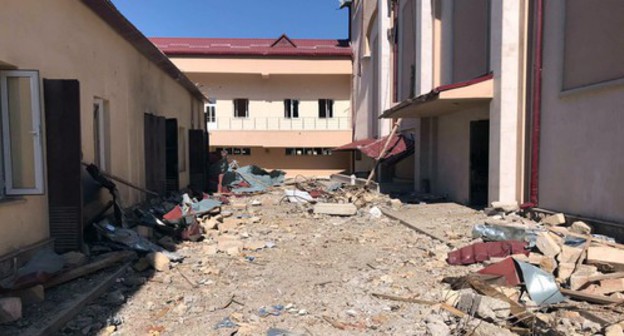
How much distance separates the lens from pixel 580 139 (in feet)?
25.0

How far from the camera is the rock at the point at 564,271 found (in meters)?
5.20

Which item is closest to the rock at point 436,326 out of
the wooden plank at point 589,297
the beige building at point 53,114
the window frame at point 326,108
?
the wooden plank at point 589,297

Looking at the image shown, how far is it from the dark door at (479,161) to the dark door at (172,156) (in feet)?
27.6

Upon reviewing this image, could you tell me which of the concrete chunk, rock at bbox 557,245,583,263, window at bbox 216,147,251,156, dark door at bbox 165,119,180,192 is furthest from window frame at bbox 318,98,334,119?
rock at bbox 557,245,583,263

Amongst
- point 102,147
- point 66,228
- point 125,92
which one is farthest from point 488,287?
point 125,92

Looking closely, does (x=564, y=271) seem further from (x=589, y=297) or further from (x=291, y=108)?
(x=291, y=108)

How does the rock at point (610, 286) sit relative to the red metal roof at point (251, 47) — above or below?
below

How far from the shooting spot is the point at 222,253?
733 cm

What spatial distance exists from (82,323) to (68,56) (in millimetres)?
4003

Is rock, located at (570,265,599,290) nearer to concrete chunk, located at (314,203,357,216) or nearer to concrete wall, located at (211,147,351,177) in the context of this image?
concrete chunk, located at (314,203,357,216)

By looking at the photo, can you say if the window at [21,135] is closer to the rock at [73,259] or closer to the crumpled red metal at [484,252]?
the rock at [73,259]

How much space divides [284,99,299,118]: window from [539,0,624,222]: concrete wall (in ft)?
63.9

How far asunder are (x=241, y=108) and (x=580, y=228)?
22556mm

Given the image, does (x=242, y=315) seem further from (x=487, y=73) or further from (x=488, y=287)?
(x=487, y=73)
